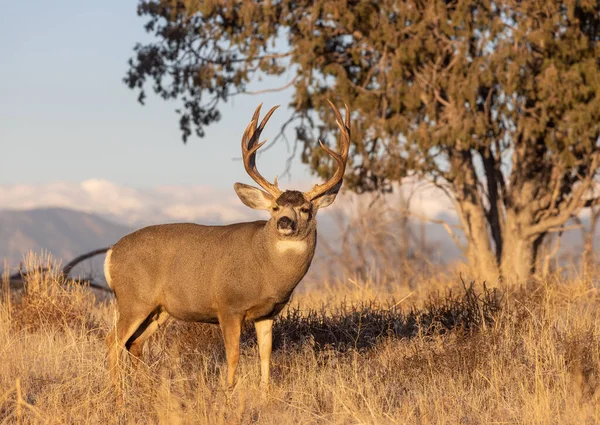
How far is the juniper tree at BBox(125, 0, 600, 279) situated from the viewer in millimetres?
15031

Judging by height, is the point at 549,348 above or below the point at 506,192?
below

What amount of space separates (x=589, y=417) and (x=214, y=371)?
11.0 feet

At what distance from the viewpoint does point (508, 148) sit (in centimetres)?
1766

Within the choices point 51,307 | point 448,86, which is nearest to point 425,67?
point 448,86

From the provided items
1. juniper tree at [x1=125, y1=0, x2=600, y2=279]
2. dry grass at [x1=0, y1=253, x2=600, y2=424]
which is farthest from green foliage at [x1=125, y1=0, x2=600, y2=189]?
dry grass at [x1=0, y1=253, x2=600, y2=424]

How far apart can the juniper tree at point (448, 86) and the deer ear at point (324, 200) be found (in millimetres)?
7646

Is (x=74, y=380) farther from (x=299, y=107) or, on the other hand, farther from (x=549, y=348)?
(x=299, y=107)

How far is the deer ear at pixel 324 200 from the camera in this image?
7.79 metres

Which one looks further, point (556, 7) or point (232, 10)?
point (232, 10)

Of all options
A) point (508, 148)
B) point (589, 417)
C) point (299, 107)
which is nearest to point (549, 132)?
point (508, 148)

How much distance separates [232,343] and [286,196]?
1.30m

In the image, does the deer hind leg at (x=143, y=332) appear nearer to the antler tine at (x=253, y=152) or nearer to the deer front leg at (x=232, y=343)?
the deer front leg at (x=232, y=343)

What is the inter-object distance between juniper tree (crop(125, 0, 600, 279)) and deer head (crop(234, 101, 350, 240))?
25.1 feet

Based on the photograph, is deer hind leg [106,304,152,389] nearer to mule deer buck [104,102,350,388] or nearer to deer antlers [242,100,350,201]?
mule deer buck [104,102,350,388]
